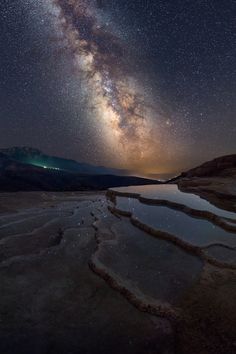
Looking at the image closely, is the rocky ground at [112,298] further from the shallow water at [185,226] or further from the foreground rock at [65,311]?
the shallow water at [185,226]

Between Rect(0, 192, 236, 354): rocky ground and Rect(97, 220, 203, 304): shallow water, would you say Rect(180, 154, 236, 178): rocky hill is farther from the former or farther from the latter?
Rect(0, 192, 236, 354): rocky ground

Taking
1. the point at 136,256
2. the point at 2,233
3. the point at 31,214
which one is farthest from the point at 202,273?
the point at 31,214

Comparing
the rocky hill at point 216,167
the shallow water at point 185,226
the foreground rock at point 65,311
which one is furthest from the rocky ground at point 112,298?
the rocky hill at point 216,167

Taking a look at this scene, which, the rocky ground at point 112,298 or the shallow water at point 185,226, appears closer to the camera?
the rocky ground at point 112,298

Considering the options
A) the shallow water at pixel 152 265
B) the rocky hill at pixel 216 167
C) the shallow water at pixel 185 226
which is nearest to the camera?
the shallow water at pixel 152 265

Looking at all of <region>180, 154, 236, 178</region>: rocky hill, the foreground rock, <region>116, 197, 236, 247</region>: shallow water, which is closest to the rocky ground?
the foreground rock

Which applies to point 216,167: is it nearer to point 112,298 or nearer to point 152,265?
point 152,265

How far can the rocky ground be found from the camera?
3.75 meters

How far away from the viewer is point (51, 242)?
8.51m

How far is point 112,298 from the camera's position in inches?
197

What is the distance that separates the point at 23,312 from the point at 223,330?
337cm

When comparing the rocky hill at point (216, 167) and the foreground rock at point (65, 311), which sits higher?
the rocky hill at point (216, 167)

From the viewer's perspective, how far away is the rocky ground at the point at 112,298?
375cm

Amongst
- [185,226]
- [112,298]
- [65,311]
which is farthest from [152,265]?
[185,226]
